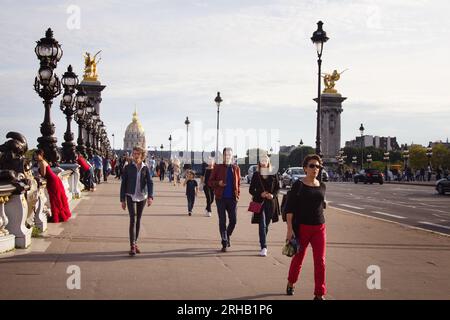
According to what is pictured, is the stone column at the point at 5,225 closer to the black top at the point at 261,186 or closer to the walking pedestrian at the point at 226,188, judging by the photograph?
the walking pedestrian at the point at 226,188

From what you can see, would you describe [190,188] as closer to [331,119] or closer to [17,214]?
[17,214]

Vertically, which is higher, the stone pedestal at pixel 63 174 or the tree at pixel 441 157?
the tree at pixel 441 157

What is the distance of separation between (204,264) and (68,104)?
1418 cm

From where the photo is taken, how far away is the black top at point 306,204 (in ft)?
26.8

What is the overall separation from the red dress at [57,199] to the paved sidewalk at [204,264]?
40 cm

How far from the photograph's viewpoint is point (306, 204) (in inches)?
321

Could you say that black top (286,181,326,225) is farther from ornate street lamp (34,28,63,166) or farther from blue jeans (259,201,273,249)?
ornate street lamp (34,28,63,166)

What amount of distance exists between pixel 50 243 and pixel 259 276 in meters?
4.59

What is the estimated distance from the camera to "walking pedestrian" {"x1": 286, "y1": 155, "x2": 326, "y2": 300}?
26.7ft

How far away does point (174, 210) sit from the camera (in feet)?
72.1

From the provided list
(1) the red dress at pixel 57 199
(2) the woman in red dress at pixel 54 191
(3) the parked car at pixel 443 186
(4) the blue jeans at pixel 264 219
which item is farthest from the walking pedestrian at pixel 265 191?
(3) the parked car at pixel 443 186

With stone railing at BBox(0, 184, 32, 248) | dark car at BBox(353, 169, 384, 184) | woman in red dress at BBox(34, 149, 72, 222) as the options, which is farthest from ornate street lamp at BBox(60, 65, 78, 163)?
dark car at BBox(353, 169, 384, 184)

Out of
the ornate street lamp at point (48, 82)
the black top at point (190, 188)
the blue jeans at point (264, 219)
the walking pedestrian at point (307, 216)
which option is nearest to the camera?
the walking pedestrian at point (307, 216)

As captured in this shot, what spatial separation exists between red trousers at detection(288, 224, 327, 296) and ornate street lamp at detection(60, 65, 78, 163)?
15.7 metres
